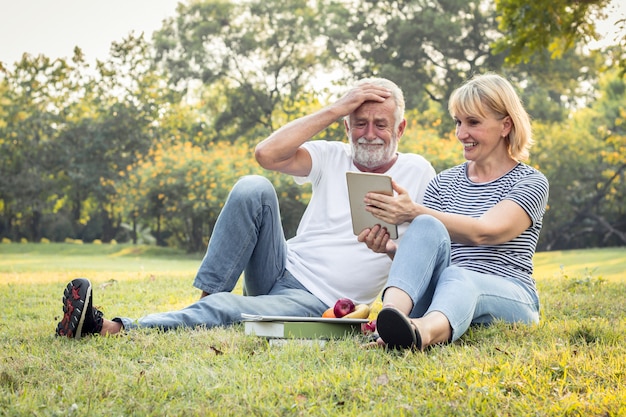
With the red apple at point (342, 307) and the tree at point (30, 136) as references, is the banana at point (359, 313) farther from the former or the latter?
the tree at point (30, 136)

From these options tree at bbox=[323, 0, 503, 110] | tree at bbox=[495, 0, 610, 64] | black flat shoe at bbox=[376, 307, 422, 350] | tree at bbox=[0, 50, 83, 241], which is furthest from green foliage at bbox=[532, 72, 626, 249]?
black flat shoe at bbox=[376, 307, 422, 350]

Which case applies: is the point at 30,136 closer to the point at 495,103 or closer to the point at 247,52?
the point at 247,52

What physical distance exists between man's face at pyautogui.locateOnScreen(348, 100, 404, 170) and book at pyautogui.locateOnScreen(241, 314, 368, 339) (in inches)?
38.9

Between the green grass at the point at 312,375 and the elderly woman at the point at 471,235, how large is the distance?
0.41 ft

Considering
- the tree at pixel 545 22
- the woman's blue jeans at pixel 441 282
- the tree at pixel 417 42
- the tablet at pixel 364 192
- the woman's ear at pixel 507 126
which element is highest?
the tree at pixel 417 42

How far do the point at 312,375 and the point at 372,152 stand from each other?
1.62 m

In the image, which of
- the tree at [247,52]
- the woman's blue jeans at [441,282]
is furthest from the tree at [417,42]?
the woman's blue jeans at [441,282]

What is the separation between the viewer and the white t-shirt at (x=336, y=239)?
3.81m

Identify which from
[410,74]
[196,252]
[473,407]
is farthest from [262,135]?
[473,407]

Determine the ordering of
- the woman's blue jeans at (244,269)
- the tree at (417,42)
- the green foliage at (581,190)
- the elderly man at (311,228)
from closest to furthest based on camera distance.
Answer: the woman's blue jeans at (244,269), the elderly man at (311,228), the green foliage at (581,190), the tree at (417,42)

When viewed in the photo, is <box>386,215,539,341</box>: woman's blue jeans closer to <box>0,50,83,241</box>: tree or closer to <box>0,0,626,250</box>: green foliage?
<box>0,0,626,250</box>: green foliage

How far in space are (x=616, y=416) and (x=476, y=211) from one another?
1.43 metres

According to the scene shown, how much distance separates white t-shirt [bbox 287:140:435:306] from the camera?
3.81 metres

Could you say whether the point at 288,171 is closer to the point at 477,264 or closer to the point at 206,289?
the point at 206,289
